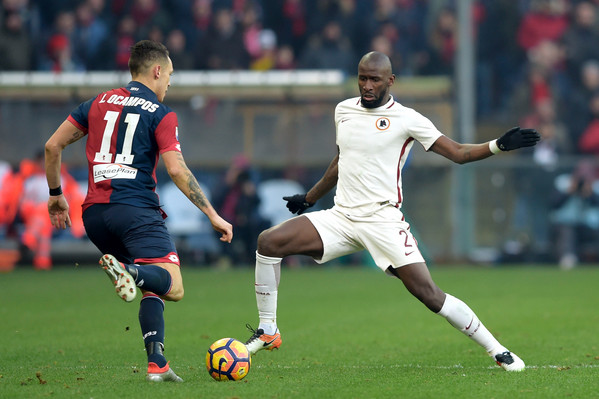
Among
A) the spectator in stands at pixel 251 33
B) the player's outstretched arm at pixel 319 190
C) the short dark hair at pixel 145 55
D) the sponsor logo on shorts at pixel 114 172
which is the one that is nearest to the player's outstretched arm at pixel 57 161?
the sponsor logo on shorts at pixel 114 172

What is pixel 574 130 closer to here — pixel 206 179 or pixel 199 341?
pixel 206 179

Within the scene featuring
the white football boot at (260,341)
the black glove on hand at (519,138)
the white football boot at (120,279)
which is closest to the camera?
the white football boot at (120,279)

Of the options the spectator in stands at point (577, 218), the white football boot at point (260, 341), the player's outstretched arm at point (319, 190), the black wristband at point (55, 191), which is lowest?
the spectator in stands at point (577, 218)

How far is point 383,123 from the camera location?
734cm

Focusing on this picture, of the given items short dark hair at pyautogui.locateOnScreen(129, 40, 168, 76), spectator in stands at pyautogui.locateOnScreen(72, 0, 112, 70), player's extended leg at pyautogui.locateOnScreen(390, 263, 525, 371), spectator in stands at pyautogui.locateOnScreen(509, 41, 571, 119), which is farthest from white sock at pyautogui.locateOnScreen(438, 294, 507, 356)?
spectator in stands at pyautogui.locateOnScreen(72, 0, 112, 70)

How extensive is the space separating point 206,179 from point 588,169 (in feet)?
23.4

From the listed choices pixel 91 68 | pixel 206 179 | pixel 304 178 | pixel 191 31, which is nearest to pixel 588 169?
pixel 304 178

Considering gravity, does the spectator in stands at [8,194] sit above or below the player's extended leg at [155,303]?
below

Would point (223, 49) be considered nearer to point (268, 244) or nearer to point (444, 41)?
point (444, 41)

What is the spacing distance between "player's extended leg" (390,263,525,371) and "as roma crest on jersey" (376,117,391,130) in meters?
1.06

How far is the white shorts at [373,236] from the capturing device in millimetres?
7184

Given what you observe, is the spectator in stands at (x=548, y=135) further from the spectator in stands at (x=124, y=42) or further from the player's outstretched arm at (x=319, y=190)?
the player's outstretched arm at (x=319, y=190)

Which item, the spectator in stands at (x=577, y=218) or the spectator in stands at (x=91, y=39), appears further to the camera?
the spectator in stands at (x=91, y=39)

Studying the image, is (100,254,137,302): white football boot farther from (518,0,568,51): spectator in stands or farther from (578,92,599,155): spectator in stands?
(518,0,568,51): spectator in stands
